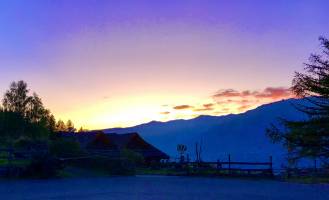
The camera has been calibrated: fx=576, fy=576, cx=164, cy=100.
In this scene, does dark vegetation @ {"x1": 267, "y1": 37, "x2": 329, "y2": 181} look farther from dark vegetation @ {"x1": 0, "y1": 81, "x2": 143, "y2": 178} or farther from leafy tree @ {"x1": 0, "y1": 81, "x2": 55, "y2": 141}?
leafy tree @ {"x1": 0, "y1": 81, "x2": 55, "y2": 141}

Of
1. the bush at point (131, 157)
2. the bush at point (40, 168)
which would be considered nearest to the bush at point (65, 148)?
the bush at point (131, 157)

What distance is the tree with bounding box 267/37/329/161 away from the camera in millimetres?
16438

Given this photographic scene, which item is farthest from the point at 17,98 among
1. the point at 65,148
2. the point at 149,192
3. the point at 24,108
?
the point at 149,192

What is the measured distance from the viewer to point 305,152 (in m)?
17.1

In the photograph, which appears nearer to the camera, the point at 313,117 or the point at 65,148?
the point at 313,117

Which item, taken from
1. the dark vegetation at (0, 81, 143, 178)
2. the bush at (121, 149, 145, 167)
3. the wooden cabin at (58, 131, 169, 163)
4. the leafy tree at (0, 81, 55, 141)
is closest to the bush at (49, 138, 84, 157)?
the dark vegetation at (0, 81, 143, 178)

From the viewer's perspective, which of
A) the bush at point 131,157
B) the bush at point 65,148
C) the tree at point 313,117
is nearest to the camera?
the tree at point 313,117

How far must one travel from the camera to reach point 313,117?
17.2 m

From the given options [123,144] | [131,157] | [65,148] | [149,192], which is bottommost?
[149,192]

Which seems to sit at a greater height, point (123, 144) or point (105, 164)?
point (123, 144)

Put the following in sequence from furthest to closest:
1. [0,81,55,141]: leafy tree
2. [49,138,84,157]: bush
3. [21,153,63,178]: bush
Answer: [0,81,55,141]: leafy tree
[49,138,84,157]: bush
[21,153,63,178]: bush

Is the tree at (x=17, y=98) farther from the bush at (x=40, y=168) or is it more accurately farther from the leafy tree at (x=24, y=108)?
the bush at (x=40, y=168)

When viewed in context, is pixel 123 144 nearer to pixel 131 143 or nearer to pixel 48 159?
pixel 131 143

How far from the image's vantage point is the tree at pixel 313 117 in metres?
16.4
